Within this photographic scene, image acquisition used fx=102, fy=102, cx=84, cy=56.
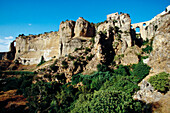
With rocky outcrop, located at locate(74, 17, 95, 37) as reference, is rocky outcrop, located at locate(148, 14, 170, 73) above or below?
below

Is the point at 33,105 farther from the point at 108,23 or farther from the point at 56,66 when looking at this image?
the point at 108,23

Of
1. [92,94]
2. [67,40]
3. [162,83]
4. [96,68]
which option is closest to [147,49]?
[96,68]

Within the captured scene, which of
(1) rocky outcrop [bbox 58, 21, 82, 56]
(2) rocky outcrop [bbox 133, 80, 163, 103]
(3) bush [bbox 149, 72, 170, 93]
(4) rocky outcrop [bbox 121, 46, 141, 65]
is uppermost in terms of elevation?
(1) rocky outcrop [bbox 58, 21, 82, 56]

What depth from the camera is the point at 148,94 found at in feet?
49.6

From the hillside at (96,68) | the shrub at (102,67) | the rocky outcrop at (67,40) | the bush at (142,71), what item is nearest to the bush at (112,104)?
the hillside at (96,68)

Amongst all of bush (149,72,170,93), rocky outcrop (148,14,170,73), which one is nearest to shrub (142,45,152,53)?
rocky outcrop (148,14,170,73)

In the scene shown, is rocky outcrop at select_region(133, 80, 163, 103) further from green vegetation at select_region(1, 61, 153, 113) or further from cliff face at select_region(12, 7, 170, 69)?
cliff face at select_region(12, 7, 170, 69)

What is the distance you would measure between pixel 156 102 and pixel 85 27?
33440mm

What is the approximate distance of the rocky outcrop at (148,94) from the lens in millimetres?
14539

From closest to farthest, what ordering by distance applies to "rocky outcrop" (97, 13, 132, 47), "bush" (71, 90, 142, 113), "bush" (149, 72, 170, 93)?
1. "bush" (71, 90, 142, 113)
2. "bush" (149, 72, 170, 93)
3. "rocky outcrop" (97, 13, 132, 47)

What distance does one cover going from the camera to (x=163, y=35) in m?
23.0

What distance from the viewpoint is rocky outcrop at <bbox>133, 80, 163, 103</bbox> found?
14.5 m

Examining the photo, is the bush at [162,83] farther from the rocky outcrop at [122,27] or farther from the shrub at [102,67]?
the rocky outcrop at [122,27]

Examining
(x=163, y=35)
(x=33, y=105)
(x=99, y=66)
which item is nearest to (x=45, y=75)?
(x=33, y=105)
